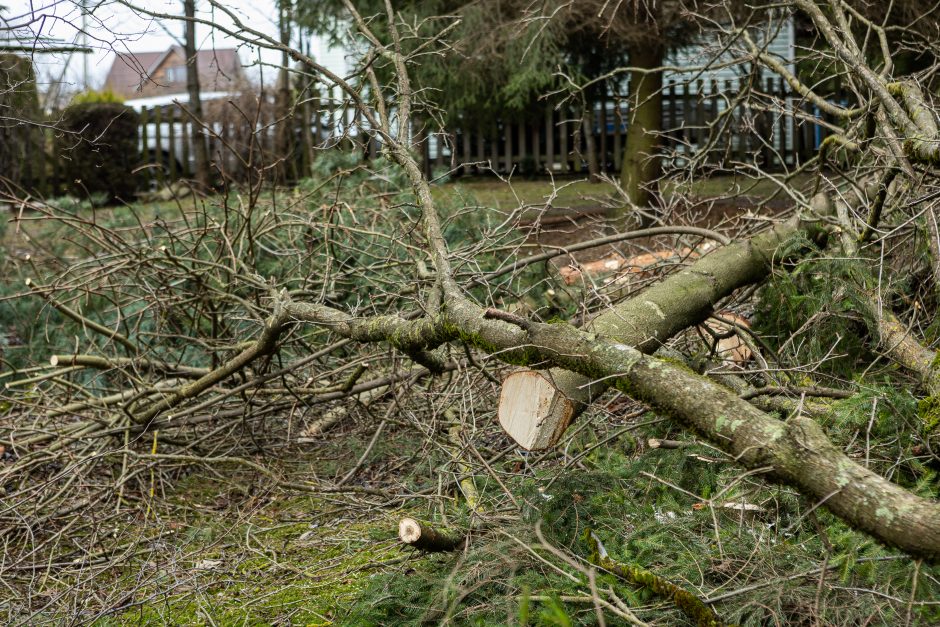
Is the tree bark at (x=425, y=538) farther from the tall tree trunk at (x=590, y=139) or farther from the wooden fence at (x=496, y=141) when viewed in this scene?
the wooden fence at (x=496, y=141)

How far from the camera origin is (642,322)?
3393mm

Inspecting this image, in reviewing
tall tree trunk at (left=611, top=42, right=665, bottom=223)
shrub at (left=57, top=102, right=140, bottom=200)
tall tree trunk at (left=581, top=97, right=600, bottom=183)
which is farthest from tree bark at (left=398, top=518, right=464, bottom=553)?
shrub at (left=57, top=102, right=140, bottom=200)

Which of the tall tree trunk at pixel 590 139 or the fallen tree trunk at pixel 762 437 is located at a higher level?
the tall tree trunk at pixel 590 139

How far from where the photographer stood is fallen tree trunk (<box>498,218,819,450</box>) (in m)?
2.97

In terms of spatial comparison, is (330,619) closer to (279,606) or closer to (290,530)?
(279,606)

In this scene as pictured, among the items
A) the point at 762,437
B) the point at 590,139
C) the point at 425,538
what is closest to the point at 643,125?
the point at 590,139

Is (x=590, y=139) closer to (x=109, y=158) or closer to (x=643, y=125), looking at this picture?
(x=643, y=125)

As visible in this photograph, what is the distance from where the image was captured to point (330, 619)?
3.18 metres

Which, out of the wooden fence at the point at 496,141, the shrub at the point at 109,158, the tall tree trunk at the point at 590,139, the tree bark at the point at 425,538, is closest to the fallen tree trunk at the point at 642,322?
the tree bark at the point at 425,538

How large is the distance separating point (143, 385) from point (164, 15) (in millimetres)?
1895

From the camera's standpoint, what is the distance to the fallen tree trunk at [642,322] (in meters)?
2.97

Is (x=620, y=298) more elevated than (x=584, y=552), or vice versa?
(x=620, y=298)

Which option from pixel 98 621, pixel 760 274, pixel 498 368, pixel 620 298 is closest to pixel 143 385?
pixel 98 621

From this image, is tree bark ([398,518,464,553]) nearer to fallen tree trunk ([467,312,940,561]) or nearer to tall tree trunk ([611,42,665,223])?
fallen tree trunk ([467,312,940,561])
